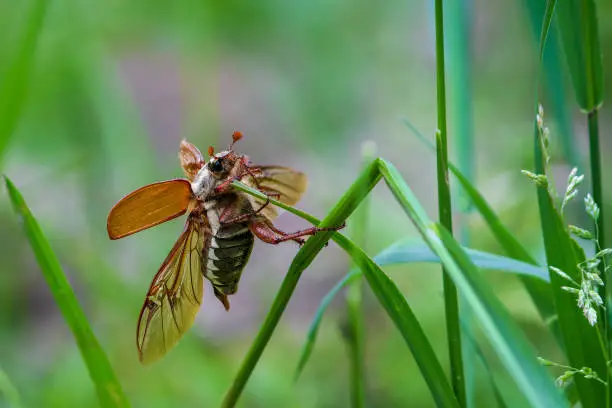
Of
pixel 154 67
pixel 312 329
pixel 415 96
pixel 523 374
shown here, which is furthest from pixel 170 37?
pixel 523 374

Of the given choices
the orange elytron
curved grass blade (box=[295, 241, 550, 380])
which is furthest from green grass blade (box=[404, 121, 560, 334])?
the orange elytron

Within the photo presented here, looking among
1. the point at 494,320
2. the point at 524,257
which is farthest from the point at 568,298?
the point at 494,320

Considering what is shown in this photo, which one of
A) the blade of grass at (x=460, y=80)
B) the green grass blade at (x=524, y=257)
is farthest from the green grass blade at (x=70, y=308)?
the blade of grass at (x=460, y=80)

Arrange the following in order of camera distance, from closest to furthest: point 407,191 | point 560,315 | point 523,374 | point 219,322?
point 523,374 < point 407,191 < point 560,315 < point 219,322

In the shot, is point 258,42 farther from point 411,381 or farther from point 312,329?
point 312,329

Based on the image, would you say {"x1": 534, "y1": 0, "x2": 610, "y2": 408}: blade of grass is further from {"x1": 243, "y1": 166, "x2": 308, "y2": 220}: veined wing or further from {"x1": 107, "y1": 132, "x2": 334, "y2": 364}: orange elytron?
{"x1": 243, "y1": 166, "x2": 308, "y2": 220}: veined wing

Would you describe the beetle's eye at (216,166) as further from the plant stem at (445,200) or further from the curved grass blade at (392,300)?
the plant stem at (445,200)

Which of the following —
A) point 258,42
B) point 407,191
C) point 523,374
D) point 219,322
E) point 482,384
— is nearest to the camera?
point 523,374

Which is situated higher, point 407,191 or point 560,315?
point 407,191

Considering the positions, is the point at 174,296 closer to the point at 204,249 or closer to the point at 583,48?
the point at 204,249
